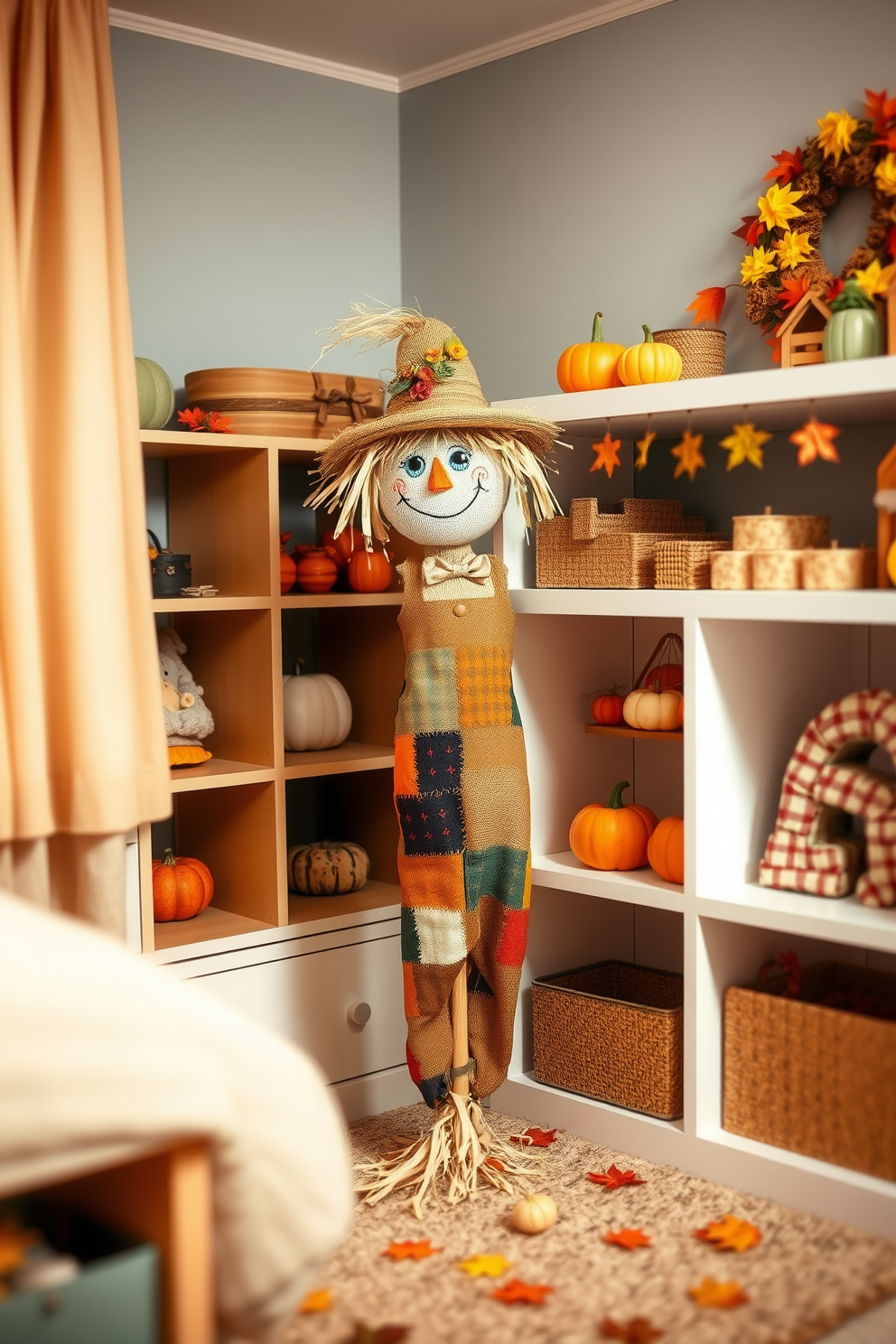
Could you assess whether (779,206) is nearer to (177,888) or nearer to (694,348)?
(694,348)

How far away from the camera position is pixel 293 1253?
4.89 ft

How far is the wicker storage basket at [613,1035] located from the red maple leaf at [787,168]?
5.00ft

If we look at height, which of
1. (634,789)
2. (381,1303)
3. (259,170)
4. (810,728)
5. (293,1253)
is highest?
(259,170)

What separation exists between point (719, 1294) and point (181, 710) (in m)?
1.45

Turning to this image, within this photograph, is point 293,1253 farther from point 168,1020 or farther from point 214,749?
point 214,749

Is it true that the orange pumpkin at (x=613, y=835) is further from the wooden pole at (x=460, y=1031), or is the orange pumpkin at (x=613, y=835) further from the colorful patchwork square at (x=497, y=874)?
the wooden pole at (x=460, y=1031)

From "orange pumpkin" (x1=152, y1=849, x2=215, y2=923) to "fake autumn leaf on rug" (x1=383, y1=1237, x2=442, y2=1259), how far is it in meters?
0.84

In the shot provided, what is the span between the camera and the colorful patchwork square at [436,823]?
7.66ft

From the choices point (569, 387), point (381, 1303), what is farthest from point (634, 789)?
point (381, 1303)

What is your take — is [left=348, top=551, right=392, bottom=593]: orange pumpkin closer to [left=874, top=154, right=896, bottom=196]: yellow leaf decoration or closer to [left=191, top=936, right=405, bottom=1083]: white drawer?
[left=191, top=936, right=405, bottom=1083]: white drawer

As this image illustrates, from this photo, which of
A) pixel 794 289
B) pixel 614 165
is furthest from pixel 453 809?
pixel 614 165

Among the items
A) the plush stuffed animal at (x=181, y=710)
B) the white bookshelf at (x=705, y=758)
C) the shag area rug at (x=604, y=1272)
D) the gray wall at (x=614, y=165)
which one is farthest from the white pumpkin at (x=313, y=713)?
the shag area rug at (x=604, y=1272)

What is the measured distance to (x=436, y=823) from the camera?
2.34 metres

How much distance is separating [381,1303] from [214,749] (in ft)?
4.09
